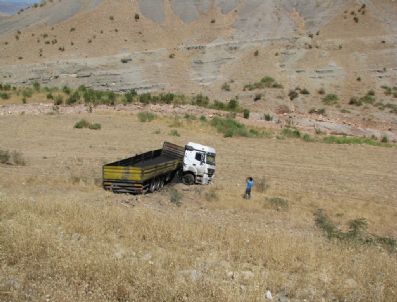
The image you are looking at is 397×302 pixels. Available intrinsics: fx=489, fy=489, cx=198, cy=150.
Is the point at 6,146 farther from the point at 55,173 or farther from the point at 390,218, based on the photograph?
the point at 390,218

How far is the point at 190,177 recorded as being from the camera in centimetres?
2086

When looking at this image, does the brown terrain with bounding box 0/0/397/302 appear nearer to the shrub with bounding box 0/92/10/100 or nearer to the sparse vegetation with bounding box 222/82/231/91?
the shrub with bounding box 0/92/10/100

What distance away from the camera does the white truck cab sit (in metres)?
20.8

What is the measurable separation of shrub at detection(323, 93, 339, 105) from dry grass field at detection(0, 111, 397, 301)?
87.3 ft

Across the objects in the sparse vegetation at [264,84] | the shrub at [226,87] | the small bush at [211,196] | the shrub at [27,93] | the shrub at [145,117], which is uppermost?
the sparse vegetation at [264,84]

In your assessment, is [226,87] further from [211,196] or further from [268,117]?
[211,196]

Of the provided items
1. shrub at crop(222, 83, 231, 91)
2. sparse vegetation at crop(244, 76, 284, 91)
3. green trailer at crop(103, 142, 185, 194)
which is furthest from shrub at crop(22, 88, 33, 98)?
green trailer at crop(103, 142, 185, 194)

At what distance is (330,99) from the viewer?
4809cm

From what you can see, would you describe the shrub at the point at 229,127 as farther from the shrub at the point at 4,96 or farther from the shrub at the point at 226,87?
the shrub at the point at 4,96

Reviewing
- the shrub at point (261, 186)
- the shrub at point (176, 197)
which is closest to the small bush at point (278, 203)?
the shrub at point (261, 186)

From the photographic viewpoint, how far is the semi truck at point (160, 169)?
679 inches

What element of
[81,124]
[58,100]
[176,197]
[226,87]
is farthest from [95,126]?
[226,87]

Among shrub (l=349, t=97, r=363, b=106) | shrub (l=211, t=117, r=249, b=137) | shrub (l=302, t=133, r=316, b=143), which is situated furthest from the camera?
shrub (l=349, t=97, r=363, b=106)

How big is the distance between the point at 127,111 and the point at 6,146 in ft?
47.4
